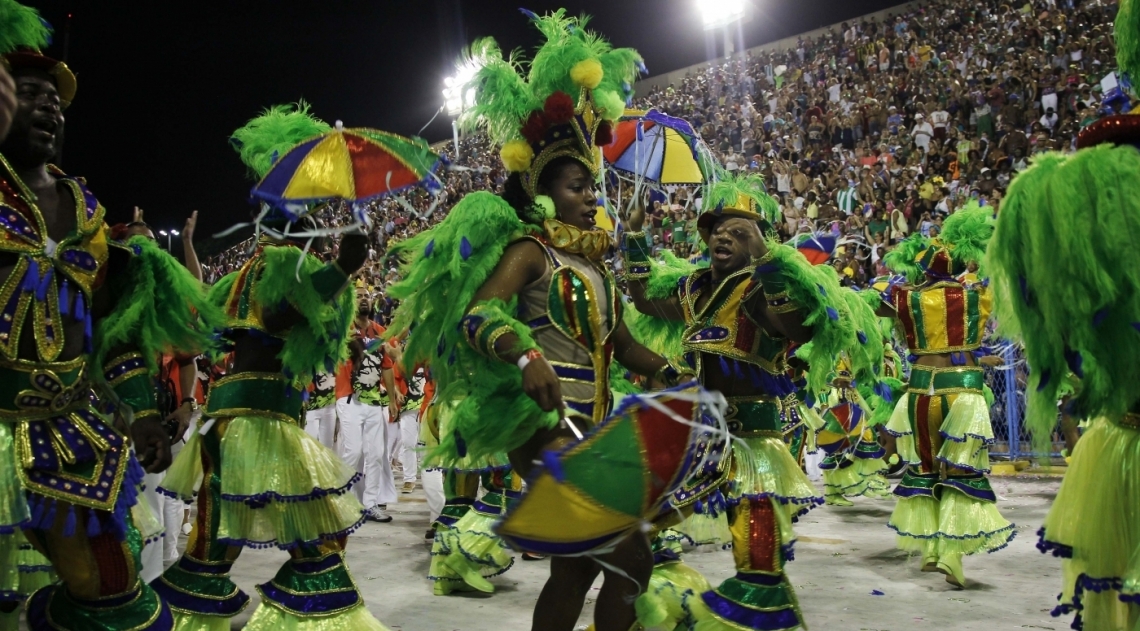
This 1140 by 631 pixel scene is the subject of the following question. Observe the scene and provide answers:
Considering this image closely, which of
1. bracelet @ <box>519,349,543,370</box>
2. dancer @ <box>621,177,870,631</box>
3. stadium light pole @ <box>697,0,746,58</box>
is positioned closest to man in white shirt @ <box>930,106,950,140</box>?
stadium light pole @ <box>697,0,746,58</box>

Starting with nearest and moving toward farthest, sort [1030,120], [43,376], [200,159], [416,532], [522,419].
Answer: [43,376] → [522,419] → [416,532] → [1030,120] → [200,159]

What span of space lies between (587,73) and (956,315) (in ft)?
13.8

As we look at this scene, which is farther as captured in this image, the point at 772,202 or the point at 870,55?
the point at 870,55

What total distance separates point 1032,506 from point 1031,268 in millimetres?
7709

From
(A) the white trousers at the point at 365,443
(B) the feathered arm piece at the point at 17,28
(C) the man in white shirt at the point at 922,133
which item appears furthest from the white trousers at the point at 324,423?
(C) the man in white shirt at the point at 922,133

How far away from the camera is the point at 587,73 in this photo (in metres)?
3.49

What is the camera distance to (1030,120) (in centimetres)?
1508

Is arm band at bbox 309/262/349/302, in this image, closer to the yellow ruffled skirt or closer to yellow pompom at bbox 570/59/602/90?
yellow pompom at bbox 570/59/602/90

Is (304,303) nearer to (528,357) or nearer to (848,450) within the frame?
(528,357)

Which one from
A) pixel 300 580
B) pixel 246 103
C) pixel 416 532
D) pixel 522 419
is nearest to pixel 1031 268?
pixel 522 419

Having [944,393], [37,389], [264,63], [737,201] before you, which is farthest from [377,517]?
[264,63]

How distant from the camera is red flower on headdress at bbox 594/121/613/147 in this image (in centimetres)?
364

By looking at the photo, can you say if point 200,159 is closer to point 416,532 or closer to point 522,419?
point 416,532

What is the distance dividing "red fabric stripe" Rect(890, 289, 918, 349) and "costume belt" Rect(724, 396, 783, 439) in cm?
269
